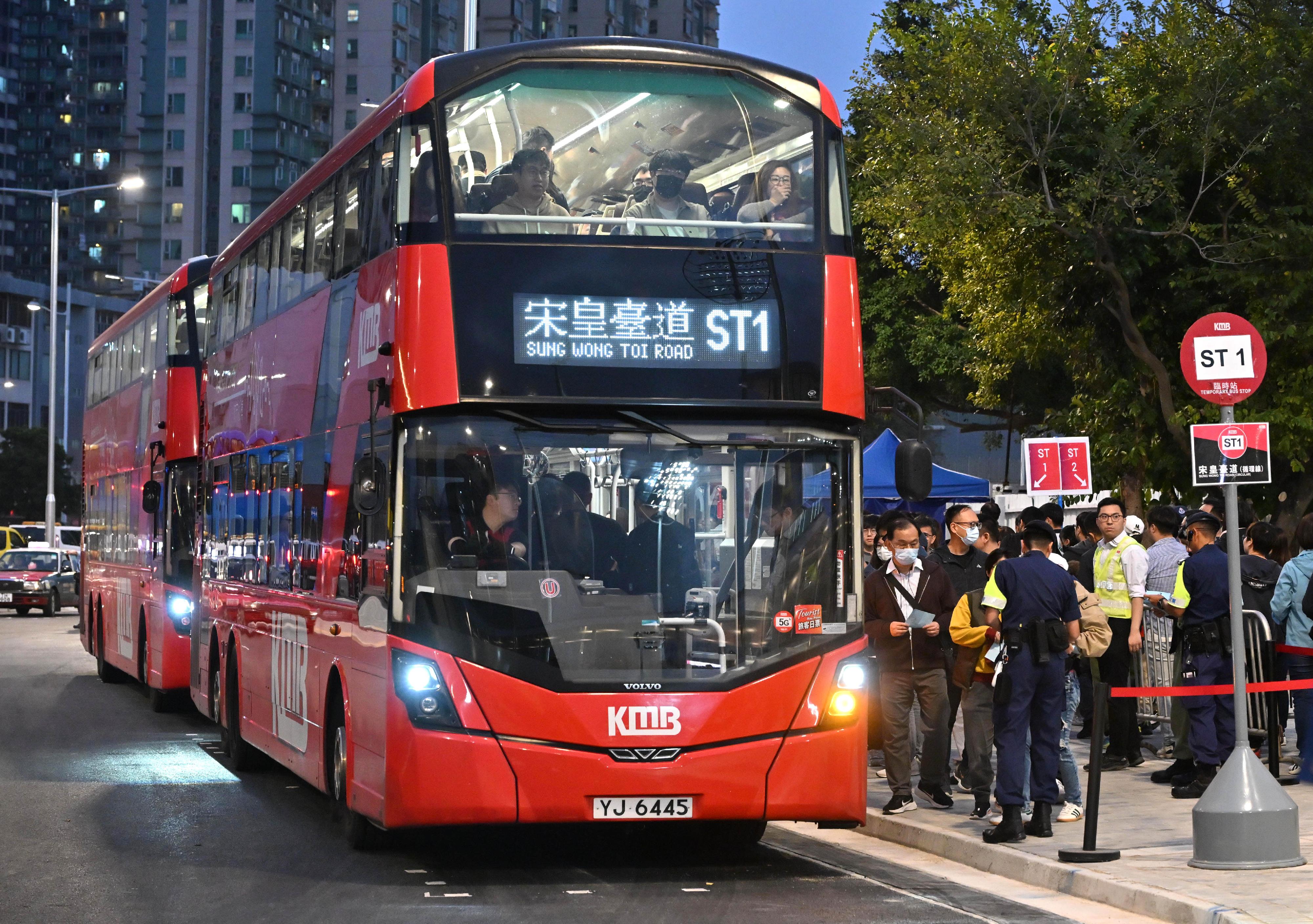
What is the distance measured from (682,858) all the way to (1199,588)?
4162mm

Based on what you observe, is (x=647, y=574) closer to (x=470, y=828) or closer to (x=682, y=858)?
(x=682, y=858)

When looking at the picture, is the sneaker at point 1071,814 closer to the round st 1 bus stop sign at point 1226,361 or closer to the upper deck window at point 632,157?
the round st 1 bus stop sign at point 1226,361

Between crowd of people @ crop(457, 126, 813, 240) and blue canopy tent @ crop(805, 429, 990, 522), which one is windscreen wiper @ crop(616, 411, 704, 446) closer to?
crowd of people @ crop(457, 126, 813, 240)

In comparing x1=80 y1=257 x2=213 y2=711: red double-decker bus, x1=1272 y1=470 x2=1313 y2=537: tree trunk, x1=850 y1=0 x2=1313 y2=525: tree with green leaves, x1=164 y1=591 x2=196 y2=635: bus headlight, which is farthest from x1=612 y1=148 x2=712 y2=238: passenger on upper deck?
x1=1272 y1=470 x2=1313 y2=537: tree trunk

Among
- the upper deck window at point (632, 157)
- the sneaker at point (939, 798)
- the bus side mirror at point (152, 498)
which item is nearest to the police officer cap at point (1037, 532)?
the upper deck window at point (632, 157)

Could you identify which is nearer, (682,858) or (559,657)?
(559,657)

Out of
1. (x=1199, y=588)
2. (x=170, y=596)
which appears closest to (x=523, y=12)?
(x=170, y=596)

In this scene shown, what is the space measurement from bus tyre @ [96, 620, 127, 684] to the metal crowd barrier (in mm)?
15400

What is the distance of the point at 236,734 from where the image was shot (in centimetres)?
1625

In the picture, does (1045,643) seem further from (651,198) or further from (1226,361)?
(651,198)

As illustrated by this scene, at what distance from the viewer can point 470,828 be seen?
12.4 meters

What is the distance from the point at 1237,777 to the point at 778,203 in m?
3.85

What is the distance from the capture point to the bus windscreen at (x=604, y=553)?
10.0 meters

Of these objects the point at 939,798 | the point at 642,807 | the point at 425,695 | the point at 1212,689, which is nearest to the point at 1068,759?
the point at 1212,689
